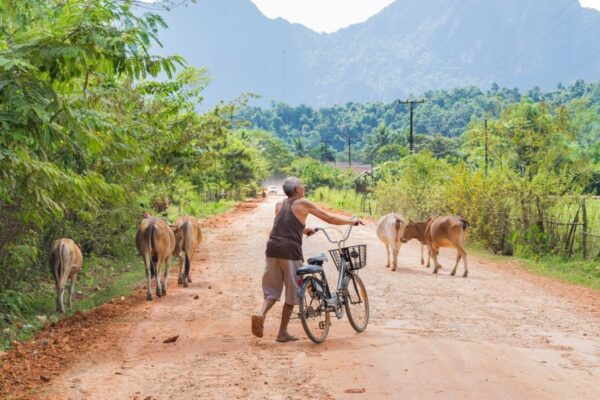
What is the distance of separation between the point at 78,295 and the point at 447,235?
25.5ft

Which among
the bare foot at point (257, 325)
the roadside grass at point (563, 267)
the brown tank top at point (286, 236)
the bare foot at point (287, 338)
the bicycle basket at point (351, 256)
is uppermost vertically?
the brown tank top at point (286, 236)

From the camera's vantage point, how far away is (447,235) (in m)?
16.3

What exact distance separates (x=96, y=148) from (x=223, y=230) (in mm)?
20712

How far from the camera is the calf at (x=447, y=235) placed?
52.5 ft

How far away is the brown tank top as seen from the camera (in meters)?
8.55

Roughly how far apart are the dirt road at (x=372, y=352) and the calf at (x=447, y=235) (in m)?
2.43

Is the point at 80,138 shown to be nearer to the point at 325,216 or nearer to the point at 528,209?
the point at 325,216

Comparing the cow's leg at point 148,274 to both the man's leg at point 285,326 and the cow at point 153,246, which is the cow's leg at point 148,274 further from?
the man's leg at point 285,326

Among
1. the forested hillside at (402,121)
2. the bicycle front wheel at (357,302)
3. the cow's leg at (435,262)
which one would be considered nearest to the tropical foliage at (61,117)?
the bicycle front wheel at (357,302)

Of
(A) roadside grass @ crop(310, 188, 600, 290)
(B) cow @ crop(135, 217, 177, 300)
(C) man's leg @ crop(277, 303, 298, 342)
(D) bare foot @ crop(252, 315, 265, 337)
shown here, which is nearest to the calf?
(A) roadside grass @ crop(310, 188, 600, 290)

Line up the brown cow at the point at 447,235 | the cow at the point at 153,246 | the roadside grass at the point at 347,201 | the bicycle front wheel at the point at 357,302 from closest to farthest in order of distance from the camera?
the bicycle front wheel at the point at 357,302 → the cow at the point at 153,246 → the brown cow at the point at 447,235 → the roadside grass at the point at 347,201

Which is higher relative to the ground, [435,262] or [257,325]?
[257,325]

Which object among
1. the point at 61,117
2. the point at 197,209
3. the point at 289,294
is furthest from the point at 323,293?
the point at 197,209

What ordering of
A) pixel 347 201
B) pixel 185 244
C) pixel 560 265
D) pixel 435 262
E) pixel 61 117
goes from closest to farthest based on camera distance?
1. pixel 61 117
2. pixel 185 244
3. pixel 435 262
4. pixel 560 265
5. pixel 347 201
